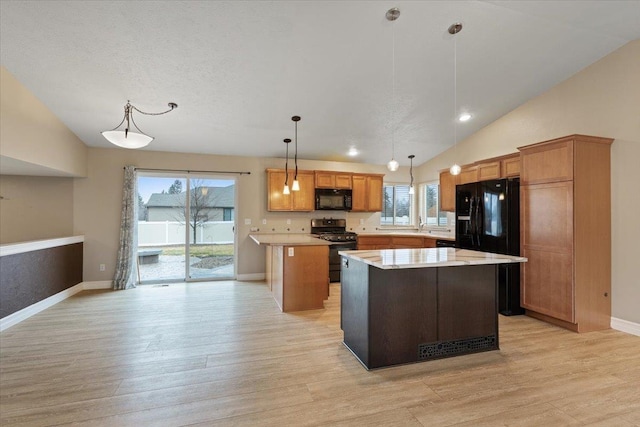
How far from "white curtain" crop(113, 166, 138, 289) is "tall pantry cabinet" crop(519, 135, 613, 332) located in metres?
6.22

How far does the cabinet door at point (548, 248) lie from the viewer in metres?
3.40

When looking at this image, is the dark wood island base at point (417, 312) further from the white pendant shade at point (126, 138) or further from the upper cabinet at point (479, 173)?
the white pendant shade at point (126, 138)

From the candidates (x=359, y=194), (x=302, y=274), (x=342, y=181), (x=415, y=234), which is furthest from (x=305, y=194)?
(x=415, y=234)

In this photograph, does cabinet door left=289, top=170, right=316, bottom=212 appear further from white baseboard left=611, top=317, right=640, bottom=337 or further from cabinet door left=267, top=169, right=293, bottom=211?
white baseboard left=611, top=317, right=640, bottom=337

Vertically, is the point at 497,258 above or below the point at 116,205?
below

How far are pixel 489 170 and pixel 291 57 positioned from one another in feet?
11.6

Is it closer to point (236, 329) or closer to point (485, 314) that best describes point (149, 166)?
point (236, 329)

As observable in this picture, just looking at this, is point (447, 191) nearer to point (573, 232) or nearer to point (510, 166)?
point (510, 166)

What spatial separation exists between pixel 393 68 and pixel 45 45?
3582 mm

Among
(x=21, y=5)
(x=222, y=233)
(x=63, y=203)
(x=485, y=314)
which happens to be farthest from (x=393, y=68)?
(x=63, y=203)

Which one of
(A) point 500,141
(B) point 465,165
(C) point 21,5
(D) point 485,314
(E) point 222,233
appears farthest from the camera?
(E) point 222,233

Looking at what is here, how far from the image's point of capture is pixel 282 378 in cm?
240

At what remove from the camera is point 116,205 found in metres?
5.44

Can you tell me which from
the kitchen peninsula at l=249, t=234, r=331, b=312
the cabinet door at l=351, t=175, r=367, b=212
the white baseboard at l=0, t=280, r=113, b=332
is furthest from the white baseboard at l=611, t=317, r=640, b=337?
the white baseboard at l=0, t=280, r=113, b=332
